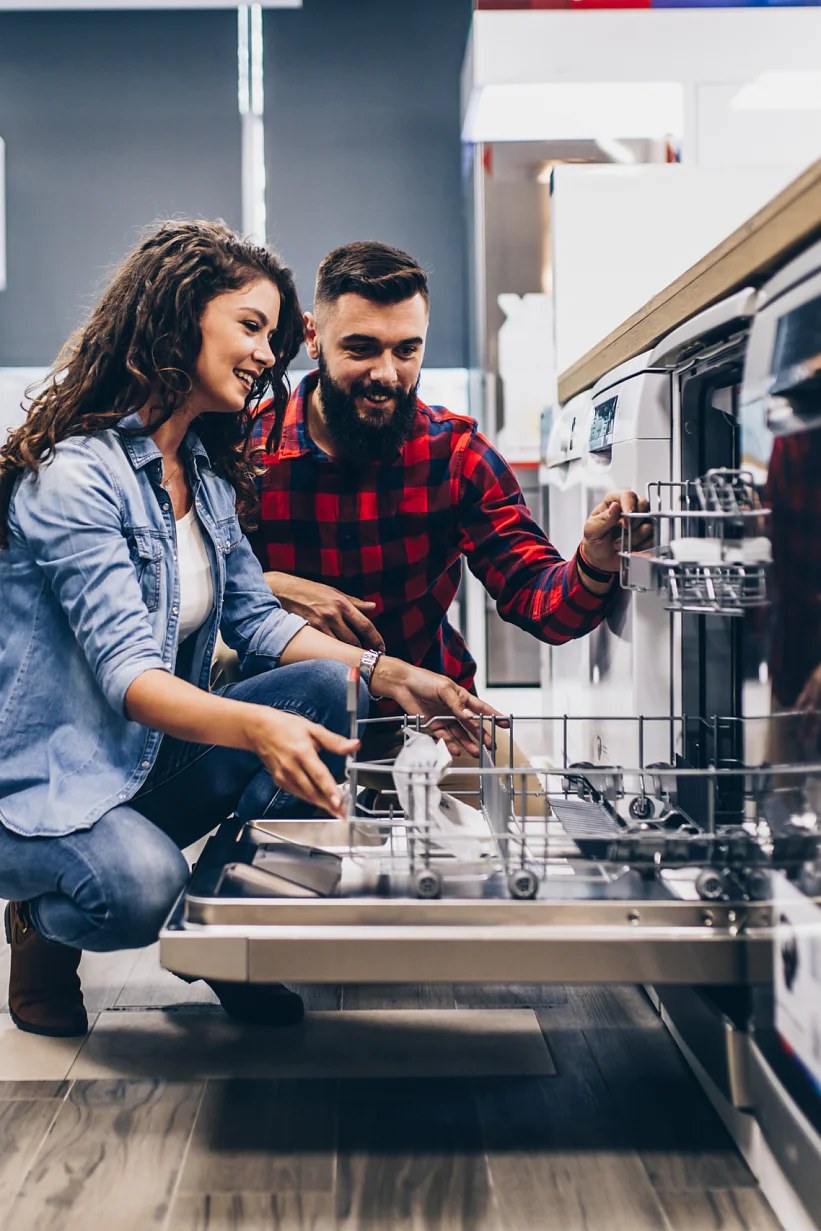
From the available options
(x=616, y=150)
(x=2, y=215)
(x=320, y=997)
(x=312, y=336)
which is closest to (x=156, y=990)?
(x=320, y=997)

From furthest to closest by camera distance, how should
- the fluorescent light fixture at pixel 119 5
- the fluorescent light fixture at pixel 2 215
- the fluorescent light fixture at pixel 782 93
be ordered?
the fluorescent light fixture at pixel 2 215
the fluorescent light fixture at pixel 119 5
the fluorescent light fixture at pixel 782 93

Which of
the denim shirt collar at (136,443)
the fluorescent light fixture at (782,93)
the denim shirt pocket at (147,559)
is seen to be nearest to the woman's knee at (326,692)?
the denim shirt pocket at (147,559)

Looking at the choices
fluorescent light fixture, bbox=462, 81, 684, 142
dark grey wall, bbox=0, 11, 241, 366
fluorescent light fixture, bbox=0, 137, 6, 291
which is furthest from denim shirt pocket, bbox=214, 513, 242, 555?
fluorescent light fixture, bbox=0, 137, 6, 291

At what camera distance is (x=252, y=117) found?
395 cm

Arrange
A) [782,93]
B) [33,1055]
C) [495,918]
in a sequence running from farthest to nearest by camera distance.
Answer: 1. [782,93]
2. [33,1055]
3. [495,918]

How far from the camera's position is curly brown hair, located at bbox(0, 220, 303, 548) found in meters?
1.39

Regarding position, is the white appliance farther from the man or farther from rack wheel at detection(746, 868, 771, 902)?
rack wheel at detection(746, 868, 771, 902)

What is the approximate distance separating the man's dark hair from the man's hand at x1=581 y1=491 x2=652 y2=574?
0.53 m

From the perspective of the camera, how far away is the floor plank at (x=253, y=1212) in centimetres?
102

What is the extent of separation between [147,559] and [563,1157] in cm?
80

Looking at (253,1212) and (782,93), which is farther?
(782,93)

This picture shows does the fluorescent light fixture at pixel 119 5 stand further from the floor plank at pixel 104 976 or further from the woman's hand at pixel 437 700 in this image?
the floor plank at pixel 104 976

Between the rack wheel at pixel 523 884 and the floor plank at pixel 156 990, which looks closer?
the rack wheel at pixel 523 884

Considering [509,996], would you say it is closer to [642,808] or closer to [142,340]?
[642,808]
